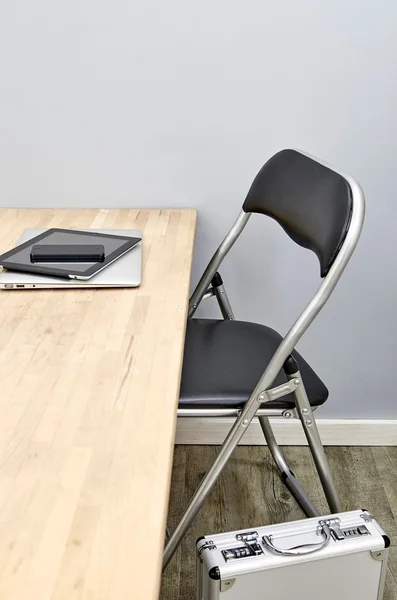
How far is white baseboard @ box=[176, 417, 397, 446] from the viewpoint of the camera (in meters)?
2.11

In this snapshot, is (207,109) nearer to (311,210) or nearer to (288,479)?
(311,210)

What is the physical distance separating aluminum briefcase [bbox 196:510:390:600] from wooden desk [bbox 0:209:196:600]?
1.35 feet

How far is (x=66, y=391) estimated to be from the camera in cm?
93

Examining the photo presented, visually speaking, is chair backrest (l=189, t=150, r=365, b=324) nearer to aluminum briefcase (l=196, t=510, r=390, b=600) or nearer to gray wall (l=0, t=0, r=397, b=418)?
gray wall (l=0, t=0, r=397, b=418)

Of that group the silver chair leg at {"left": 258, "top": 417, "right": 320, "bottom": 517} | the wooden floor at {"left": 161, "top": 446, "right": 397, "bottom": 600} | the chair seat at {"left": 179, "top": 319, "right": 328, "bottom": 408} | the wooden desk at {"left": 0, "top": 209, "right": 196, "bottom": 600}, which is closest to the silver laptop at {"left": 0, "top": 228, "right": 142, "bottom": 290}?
the wooden desk at {"left": 0, "top": 209, "right": 196, "bottom": 600}

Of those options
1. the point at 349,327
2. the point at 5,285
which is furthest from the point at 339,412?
the point at 5,285

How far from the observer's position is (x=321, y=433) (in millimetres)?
2125

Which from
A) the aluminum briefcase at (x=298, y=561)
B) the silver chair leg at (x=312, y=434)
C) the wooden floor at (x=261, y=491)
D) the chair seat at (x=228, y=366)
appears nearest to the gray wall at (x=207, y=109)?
the chair seat at (x=228, y=366)

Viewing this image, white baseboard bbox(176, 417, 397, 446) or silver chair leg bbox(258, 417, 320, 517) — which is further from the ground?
silver chair leg bbox(258, 417, 320, 517)

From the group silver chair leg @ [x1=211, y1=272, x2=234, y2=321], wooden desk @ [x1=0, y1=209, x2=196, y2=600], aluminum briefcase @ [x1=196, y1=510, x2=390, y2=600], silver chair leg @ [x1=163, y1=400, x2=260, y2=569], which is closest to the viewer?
wooden desk @ [x1=0, y1=209, x2=196, y2=600]

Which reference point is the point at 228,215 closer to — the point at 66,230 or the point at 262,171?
the point at 262,171

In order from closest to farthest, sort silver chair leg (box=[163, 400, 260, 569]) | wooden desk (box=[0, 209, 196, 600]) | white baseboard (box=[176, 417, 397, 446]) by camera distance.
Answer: wooden desk (box=[0, 209, 196, 600]) → silver chair leg (box=[163, 400, 260, 569]) → white baseboard (box=[176, 417, 397, 446])

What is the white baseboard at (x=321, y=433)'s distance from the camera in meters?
2.11

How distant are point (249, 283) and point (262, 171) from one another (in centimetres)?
42
